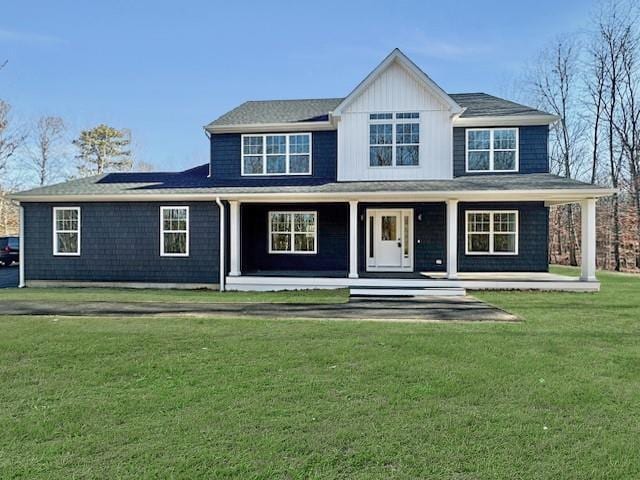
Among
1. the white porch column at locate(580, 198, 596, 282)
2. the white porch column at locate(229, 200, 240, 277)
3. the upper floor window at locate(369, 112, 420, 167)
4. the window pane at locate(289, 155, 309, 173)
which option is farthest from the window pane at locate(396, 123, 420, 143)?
the white porch column at locate(229, 200, 240, 277)

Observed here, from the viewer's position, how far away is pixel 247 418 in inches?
148

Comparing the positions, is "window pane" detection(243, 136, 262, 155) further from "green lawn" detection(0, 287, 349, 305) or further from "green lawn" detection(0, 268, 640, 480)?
"green lawn" detection(0, 268, 640, 480)

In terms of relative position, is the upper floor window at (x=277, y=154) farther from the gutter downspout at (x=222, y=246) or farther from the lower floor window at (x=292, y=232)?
the gutter downspout at (x=222, y=246)

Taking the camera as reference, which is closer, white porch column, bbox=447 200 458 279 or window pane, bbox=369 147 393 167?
white porch column, bbox=447 200 458 279

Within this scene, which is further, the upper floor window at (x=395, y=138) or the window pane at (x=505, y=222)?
the window pane at (x=505, y=222)

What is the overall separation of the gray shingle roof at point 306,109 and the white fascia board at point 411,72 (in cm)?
127

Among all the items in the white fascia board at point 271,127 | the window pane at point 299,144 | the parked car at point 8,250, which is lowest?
the parked car at point 8,250

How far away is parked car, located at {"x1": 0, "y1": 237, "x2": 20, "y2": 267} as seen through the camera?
845 inches

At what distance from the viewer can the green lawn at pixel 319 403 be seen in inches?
119

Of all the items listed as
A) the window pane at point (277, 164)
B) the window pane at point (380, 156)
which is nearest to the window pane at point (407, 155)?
the window pane at point (380, 156)

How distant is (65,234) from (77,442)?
1350cm

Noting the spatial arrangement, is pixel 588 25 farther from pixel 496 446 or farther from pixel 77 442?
pixel 77 442

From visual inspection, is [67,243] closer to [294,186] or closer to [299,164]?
[294,186]

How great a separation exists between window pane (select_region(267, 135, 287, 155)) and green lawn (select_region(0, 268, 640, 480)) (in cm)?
982
